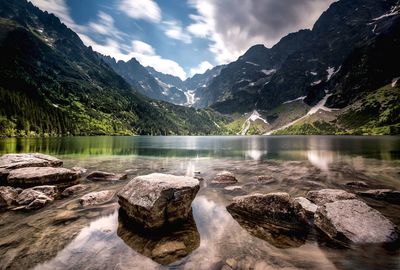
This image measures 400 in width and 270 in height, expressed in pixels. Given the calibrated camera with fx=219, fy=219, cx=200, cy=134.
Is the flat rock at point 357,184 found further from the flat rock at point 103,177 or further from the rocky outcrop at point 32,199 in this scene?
the rocky outcrop at point 32,199

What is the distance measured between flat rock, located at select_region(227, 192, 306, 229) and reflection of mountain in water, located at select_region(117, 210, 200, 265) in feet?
13.3

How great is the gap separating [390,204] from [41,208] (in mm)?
26443

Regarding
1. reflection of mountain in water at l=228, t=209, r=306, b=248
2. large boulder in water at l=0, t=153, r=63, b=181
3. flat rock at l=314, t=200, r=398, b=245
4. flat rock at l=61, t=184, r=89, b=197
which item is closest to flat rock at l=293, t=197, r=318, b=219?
flat rock at l=314, t=200, r=398, b=245

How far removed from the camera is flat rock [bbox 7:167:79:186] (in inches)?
814

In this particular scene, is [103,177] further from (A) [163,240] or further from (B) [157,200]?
(A) [163,240]

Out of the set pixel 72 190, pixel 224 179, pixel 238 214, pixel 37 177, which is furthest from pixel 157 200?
pixel 37 177

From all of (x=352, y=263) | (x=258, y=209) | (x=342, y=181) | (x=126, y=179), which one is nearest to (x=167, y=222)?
(x=258, y=209)

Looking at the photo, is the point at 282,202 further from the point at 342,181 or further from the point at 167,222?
the point at 342,181

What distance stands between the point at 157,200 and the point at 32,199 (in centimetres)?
1163

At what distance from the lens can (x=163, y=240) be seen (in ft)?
37.2

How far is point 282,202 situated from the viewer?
1405 centimetres

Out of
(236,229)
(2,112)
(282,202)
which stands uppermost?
(2,112)

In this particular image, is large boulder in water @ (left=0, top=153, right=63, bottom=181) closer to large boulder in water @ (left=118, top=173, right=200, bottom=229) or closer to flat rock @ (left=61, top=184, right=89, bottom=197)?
flat rock @ (left=61, top=184, right=89, bottom=197)

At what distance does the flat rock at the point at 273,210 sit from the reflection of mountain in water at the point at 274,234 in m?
0.55
